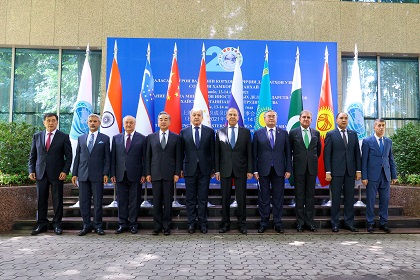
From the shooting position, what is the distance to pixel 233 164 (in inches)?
227

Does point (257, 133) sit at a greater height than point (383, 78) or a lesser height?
lesser

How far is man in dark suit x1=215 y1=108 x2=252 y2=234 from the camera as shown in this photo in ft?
19.0

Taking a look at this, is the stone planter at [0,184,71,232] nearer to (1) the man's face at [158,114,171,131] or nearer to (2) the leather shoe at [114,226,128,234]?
(2) the leather shoe at [114,226,128,234]

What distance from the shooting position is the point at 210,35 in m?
9.65

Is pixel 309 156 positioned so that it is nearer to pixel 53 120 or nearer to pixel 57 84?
pixel 53 120

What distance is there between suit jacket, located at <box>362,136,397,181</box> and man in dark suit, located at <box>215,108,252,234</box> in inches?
76.5

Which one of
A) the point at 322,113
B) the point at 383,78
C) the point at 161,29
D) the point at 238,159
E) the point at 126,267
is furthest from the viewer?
→ the point at 383,78

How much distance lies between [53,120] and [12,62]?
5.24m

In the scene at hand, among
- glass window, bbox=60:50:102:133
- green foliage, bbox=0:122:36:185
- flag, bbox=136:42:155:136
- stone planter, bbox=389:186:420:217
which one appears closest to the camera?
stone planter, bbox=389:186:420:217

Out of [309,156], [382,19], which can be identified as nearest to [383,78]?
[382,19]

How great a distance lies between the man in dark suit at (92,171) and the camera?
578 centimetres

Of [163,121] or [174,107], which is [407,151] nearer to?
[174,107]

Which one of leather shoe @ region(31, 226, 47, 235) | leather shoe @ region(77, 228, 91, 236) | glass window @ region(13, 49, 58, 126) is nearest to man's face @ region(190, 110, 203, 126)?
leather shoe @ region(77, 228, 91, 236)

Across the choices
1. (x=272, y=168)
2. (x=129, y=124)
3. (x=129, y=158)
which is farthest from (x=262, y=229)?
(x=129, y=124)
